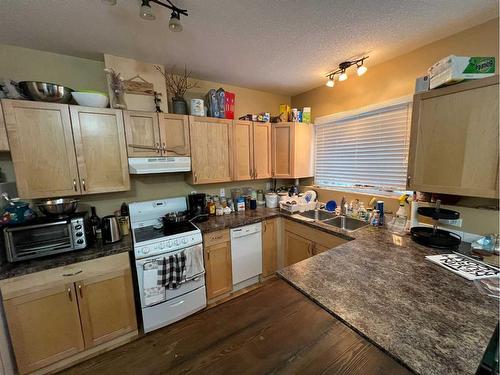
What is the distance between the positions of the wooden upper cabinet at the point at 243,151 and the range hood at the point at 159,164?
625 millimetres

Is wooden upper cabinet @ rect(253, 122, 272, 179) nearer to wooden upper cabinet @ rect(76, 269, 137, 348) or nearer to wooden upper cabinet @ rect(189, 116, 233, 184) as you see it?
wooden upper cabinet @ rect(189, 116, 233, 184)

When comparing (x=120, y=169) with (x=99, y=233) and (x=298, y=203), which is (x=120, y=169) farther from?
(x=298, y=203)

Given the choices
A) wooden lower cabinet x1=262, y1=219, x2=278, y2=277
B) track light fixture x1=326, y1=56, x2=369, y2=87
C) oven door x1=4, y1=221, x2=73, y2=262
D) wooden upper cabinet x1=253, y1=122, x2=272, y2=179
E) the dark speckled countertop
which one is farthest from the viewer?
wooden upper cabinet x1=253, y1=122, x2=272, y2=179

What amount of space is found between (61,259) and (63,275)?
0.39 ft

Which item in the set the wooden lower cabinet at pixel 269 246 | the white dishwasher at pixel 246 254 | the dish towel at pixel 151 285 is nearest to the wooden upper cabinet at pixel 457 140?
the wooden lower cabinet at pixel 269 246

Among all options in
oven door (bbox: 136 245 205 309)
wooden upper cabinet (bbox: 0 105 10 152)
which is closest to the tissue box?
oven door (bbox: 136 245 205 309)

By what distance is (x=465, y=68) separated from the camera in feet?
3.92

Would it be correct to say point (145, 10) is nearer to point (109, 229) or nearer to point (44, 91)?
point (44, 91)

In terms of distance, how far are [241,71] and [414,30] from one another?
1.54 metres

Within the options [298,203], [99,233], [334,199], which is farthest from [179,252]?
[334,199]

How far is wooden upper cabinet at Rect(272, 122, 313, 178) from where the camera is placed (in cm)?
267

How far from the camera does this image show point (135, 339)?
1730 mm

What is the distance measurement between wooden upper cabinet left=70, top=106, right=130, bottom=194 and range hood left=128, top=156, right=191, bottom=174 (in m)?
0.08

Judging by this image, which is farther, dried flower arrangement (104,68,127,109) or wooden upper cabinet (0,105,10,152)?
dried flower arrangement (104,68,127,109)
